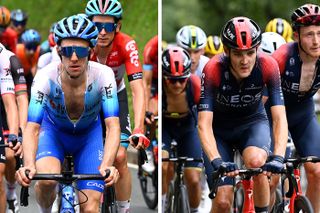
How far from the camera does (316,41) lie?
9.88m

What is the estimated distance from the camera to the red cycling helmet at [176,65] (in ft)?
37.3

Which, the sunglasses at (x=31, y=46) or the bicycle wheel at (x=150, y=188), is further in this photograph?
the sunglasses at (x=31, y=46)

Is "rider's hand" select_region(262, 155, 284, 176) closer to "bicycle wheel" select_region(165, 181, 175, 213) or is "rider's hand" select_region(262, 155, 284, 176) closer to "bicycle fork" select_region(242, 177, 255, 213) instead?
"bicycle fork" select_region(242, 177, 255, 213)

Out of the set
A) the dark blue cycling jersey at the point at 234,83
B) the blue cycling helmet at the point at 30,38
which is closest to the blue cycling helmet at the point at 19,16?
the blue cycling helmet at the point at 30,38

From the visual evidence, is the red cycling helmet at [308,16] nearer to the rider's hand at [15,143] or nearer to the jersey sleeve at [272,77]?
the jersey sleeve at [272,77]

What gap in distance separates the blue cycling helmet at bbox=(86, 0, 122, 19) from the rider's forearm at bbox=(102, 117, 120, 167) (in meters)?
1.97

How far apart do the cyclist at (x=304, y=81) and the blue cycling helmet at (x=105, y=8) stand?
1.52 m

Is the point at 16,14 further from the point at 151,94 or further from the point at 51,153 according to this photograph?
the point at 51,153

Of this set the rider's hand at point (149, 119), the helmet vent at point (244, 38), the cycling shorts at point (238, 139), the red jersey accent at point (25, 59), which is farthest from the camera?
the red jersey accent at point (25, 59)

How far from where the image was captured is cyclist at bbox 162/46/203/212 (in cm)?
1145

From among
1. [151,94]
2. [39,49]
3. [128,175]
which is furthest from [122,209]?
[39,49]

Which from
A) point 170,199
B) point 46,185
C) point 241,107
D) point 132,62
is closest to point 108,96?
point 46,185

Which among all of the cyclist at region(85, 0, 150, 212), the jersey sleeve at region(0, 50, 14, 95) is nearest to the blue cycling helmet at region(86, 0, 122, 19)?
the cyclist at region(85, 0, 150, 212)

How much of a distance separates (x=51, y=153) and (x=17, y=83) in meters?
2.40
